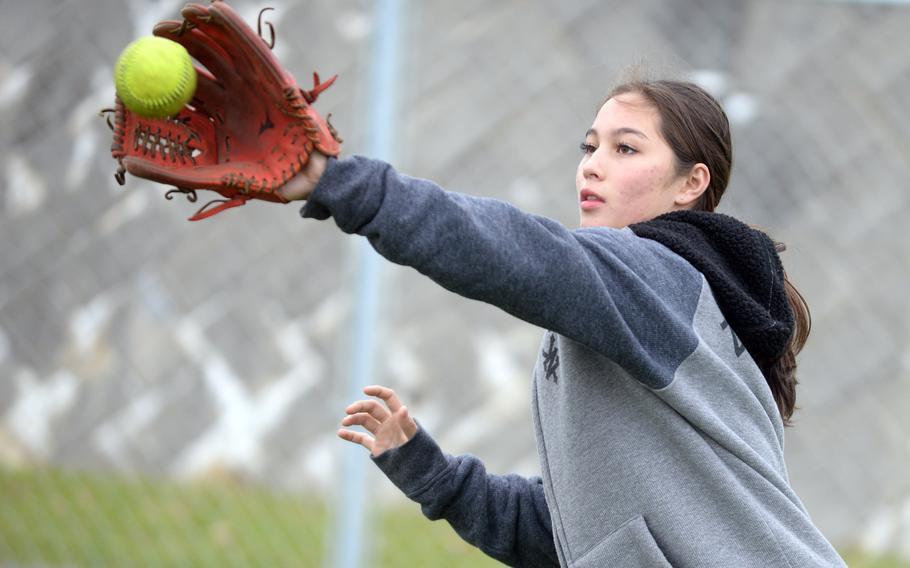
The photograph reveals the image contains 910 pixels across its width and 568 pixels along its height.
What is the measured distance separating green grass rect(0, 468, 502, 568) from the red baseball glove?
207 cm

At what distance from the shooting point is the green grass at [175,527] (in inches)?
145

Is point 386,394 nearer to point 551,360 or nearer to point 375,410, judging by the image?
point 375,410

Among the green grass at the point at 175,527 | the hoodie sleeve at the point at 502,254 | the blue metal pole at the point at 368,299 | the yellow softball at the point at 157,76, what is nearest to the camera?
the hoodie sleeve at the point at 502,254

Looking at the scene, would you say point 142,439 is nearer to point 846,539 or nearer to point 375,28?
point 375,28

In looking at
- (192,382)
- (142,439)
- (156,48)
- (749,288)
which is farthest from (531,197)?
(156,48)

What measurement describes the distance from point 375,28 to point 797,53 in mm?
1216

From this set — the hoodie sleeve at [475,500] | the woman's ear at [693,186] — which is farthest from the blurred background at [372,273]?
the woman's ear at [693,186]

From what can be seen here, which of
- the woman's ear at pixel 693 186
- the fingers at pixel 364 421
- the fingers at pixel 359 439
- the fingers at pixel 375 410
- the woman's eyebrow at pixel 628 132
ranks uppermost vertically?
the woman's eyebrow at pixel 628 132

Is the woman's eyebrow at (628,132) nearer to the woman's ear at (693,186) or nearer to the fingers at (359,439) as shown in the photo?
the woman's ear at (693,186)

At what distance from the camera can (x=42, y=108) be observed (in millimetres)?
3740

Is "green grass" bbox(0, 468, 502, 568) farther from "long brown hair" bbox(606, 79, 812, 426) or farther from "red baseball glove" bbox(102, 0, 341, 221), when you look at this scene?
"red baseball glove" bbox(102, 0, 341, 221)

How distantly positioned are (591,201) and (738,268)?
28cm

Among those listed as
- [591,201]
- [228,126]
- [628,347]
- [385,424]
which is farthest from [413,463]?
[228,126]

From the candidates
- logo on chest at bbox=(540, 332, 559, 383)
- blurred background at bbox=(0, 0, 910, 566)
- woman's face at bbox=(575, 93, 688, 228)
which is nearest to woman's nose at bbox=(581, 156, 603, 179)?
woman's face at bbox=(575, 93, 688, 228)
